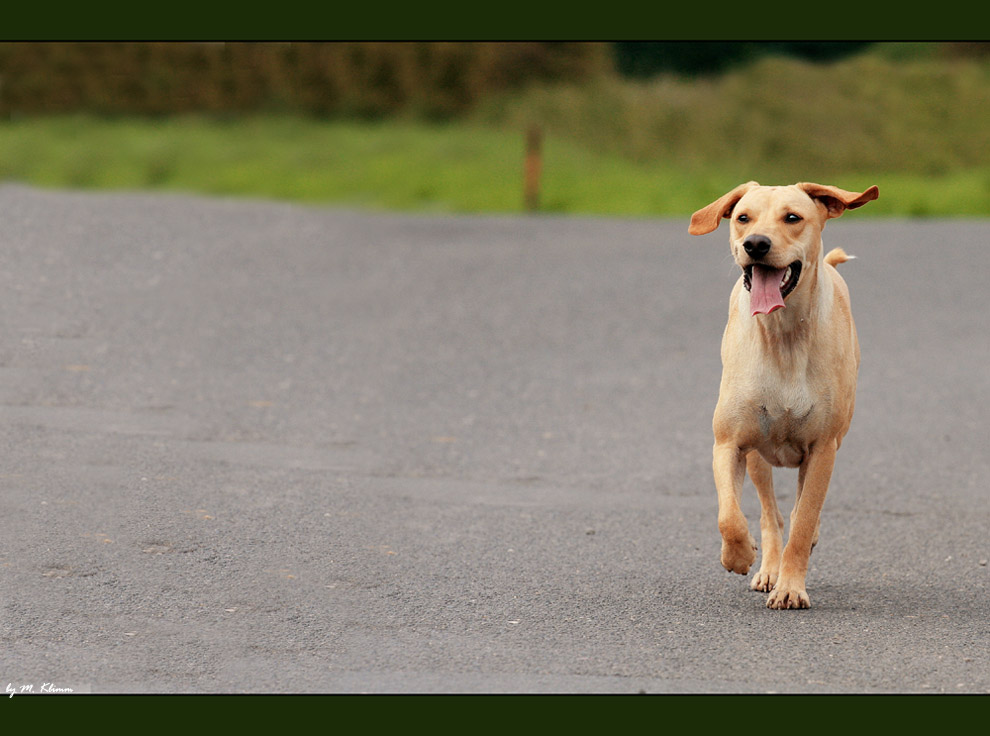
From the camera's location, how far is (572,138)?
24812 millimetres

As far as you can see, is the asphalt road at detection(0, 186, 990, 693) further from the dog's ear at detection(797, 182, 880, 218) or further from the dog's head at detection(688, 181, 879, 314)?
the dog's ear at detection(797, 182, 880, 218)

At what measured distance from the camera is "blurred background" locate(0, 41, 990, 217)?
21516mm

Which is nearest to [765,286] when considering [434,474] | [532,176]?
[434,474]

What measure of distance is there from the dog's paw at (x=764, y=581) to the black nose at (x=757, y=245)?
1.84 metres

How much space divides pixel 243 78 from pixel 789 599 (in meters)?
20.5

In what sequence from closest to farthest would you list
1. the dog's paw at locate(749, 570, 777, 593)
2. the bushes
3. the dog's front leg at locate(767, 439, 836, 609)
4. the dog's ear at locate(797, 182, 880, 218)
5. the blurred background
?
the dog's ear at locate(797, 182, 880, 218)
the dog's front leg at locate(767, 439, 836, 609)
the dog's paw at locate(749, 570, 777, 593)
the blurred background
the bushes

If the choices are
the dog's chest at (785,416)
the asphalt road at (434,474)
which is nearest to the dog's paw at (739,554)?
the asphalt road at (434,474)

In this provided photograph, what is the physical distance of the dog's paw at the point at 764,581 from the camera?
244 inches

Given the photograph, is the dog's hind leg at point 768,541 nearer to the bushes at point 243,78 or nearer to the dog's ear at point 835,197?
the dog's ear at point 835,197

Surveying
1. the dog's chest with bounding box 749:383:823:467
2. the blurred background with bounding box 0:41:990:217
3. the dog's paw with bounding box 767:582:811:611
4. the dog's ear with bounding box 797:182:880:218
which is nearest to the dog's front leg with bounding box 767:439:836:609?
the dog's paw with bounding box 767:582:811:611

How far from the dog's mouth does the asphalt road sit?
4.80ft

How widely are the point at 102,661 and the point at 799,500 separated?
3204 millimetres

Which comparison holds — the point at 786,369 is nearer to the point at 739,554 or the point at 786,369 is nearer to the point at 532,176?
the point at 739,554

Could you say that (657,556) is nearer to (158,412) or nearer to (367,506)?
(367,506)
